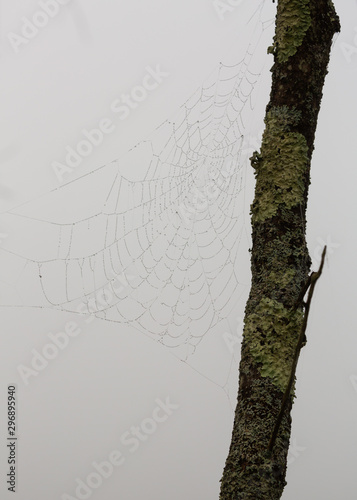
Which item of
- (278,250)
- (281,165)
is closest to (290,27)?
(281,165)

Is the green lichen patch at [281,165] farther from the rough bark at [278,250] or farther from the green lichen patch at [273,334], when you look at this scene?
the green lichen patch at [273,334]

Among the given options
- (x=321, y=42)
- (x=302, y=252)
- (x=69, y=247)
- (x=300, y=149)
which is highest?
(x=69, y=247)

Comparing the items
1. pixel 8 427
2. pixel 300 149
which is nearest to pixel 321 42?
pixel 300 149

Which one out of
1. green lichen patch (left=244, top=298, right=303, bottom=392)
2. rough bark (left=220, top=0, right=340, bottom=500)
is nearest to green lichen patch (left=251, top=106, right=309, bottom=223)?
rough bark (left=220, top=0, right=340, bottom=500)

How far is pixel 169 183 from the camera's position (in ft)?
7.82

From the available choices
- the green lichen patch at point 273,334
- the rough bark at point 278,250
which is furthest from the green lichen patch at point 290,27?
the green lichen patch at point 273,334

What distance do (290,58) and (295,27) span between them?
49 millimetres

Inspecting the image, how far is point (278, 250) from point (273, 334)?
10cm

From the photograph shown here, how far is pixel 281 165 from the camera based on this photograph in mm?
886

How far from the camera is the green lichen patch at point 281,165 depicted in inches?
33.9

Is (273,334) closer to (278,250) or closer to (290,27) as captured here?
(278,250)

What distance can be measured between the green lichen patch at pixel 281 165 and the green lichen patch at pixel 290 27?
8 centimetres

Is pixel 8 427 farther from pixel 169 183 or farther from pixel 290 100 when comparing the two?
pixel 290 100

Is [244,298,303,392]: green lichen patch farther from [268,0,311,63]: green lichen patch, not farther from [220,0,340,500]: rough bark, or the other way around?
[268,0,311,63]: green lichen patch
